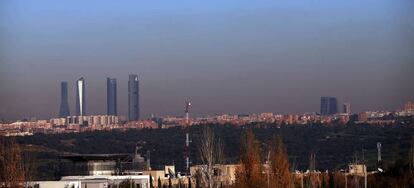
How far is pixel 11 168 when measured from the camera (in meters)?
23.6

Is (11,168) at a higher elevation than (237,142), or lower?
higher

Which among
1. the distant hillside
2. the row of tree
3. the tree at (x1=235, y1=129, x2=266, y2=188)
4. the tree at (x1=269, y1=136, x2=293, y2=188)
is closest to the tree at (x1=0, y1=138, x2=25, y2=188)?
the row of tree

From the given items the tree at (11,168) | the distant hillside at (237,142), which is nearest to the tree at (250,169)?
the tree at (11,168)

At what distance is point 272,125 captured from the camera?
307 feet

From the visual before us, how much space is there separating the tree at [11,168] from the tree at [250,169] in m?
14.5

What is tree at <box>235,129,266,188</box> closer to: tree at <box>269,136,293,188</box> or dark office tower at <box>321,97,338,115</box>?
tree at <box>269,136,293,188</box>

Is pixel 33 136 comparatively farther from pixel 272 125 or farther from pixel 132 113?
pixel 132 113

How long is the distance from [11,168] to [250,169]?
16.0 m

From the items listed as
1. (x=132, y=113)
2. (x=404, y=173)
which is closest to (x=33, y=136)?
(x=404, y=173)

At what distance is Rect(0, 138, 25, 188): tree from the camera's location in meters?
23.5

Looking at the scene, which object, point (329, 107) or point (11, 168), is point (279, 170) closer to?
point (11, 168)

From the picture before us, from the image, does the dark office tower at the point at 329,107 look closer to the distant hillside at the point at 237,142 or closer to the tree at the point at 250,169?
the distant hillside at the point at 237,142

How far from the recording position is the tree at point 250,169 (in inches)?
1487

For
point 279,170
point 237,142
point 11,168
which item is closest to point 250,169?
point 279,170
